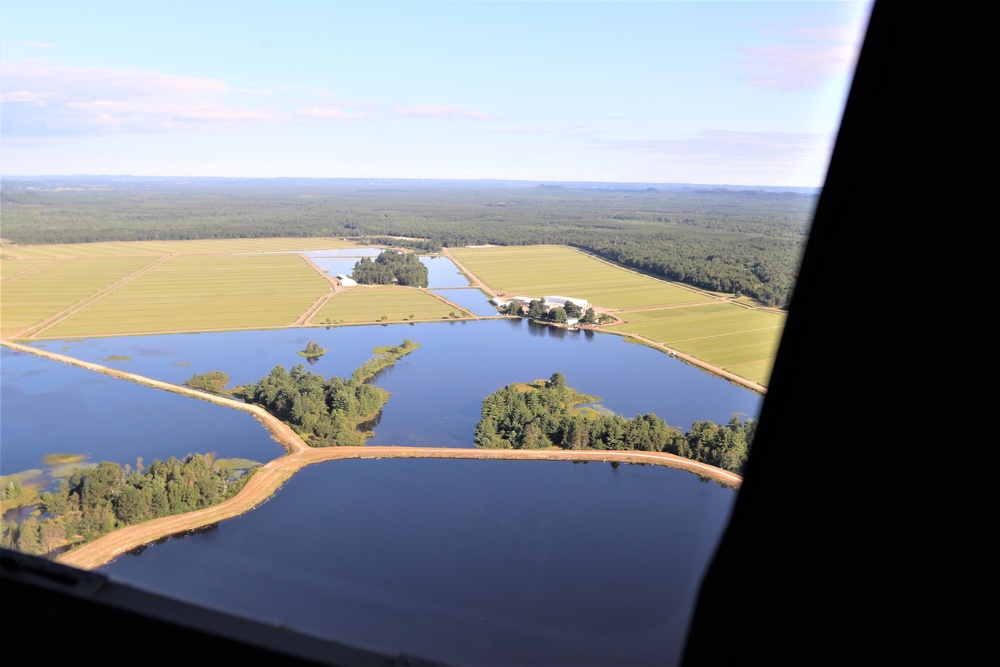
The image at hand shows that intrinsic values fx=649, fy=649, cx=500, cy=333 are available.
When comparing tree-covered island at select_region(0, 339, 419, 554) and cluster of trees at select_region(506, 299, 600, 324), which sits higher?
cluster of trees at select_region(506, 299, 600, 324)

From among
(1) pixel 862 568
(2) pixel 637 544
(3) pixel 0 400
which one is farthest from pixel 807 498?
(3) pixel 0 400

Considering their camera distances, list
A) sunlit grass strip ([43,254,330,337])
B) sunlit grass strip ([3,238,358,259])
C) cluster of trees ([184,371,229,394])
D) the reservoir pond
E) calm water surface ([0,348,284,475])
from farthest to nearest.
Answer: sunlit grass strip ([3,238,358,259]) < sunlit grass strip ([43,254,330,337]) < cluster of trees ([184,371,229,394]) < calm water surface ([0,348,284,475]) < the reservoir pond

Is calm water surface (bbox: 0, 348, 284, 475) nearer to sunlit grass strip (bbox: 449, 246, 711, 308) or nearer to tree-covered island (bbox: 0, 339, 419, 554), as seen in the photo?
tree-covered island (bbox: 0, 339, 419, 554)

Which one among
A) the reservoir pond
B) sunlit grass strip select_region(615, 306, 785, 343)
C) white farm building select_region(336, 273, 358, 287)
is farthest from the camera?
white farm building select_region(336, 273, 358, 287)

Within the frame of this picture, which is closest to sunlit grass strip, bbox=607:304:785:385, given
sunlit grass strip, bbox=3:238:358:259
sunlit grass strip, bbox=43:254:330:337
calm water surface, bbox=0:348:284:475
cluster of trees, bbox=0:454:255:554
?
cluster of trees, bbox=0:454:255:554

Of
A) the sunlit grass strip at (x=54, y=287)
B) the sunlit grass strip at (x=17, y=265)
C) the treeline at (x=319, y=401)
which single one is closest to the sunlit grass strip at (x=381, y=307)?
the treeline at (x=319, y=401)

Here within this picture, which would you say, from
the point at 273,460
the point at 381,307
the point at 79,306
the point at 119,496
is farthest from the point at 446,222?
the point at 119,496
